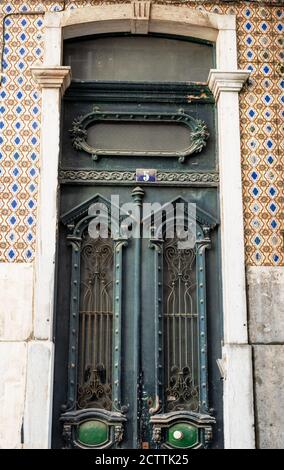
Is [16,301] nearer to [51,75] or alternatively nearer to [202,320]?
[202,320]

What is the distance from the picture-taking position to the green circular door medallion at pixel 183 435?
681cm

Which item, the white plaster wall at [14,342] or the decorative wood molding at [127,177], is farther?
the decorative wood molding at [127,177]

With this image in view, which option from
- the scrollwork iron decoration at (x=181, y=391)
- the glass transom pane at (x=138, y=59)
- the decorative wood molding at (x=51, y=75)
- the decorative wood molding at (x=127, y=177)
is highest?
the glass transom pane at (x=138, y=59)

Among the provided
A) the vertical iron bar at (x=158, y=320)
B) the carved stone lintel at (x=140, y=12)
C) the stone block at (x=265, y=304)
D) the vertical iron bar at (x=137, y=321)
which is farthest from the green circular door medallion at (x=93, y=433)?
the carved stone lintel at (x=140, y=12)

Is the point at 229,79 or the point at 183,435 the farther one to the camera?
the point at 229,79

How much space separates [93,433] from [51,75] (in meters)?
3.31

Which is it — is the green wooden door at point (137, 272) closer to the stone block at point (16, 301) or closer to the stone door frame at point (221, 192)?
the stone door frame at point (221, 192)

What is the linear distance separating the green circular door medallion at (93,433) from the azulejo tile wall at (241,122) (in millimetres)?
1567

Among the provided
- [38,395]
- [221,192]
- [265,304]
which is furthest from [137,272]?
[38,395]

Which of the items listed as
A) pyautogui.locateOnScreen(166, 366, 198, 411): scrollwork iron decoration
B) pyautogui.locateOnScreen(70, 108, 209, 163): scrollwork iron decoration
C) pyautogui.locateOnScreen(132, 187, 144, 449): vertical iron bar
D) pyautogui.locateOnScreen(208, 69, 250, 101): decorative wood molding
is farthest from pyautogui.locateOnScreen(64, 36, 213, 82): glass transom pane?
pyautogui.locateOnScreen(166, 366, 198, 411): scrollwork iron decoration

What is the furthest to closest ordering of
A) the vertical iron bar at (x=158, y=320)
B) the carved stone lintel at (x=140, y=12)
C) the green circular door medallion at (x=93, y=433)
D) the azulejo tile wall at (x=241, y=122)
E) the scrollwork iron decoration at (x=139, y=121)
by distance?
the carved stone lintel at (x=140, y=12) → the scrollwork iron decoration at (x=139, y=121) → the azulejo tile wall at (x=241, y=122) → the vertical iron bar at (x=158, y=320) → the green circular door medallion at (x=93, y=433)

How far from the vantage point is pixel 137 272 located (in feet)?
23.5

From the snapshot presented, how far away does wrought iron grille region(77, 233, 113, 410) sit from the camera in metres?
6.94

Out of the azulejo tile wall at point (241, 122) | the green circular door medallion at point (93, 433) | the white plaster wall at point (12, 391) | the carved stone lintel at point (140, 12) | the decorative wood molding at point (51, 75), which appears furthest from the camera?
the carved stone lintel at point (140, 12)
